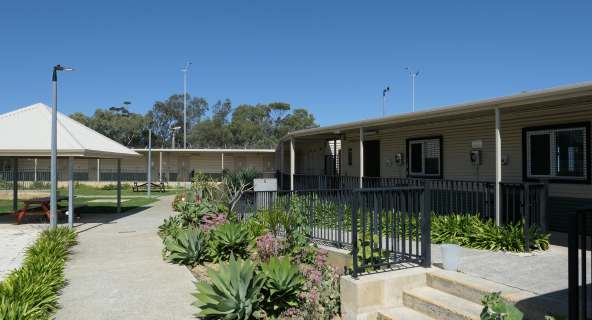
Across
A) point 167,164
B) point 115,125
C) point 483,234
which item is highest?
point 115,125

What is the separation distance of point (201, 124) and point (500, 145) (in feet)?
170

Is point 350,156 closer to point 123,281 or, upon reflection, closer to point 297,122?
point 123,281

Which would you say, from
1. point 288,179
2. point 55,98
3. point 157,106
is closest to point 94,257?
point 55,98

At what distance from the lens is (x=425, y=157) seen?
468 inches

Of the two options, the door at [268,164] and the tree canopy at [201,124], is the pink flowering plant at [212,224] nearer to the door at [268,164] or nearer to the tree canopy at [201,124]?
the door at [268,164]

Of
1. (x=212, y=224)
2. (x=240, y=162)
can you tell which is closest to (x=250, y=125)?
(x=240, y=162)

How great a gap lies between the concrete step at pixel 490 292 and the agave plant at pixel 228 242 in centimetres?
330

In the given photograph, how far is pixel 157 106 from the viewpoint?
6009 cm

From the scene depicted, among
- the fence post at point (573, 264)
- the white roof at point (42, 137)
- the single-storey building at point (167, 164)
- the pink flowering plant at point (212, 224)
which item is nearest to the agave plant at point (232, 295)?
the pink flowering plant at point (212, 224)

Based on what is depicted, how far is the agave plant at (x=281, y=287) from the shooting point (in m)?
4.49

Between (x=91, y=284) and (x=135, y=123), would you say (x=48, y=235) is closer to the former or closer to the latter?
(x=91, y=284)

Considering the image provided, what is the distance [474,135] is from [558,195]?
264 cm

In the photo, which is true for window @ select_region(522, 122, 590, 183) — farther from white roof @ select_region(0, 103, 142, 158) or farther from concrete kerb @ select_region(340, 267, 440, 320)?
white roof @ select_region(0, 103, 142, 158)

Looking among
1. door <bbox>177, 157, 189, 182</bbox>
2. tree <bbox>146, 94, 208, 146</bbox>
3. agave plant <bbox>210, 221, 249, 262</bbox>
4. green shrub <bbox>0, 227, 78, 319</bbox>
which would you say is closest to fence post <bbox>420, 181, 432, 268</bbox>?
agave plant <bbox>210, 221, 249, 262</bbox>
